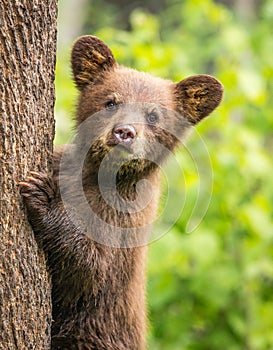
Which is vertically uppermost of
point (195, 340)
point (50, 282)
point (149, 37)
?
point (149, 37)

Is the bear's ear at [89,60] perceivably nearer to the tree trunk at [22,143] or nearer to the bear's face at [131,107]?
the bear's face at [131,107]

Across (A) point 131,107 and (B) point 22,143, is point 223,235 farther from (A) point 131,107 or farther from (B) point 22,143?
(B) point 22,143

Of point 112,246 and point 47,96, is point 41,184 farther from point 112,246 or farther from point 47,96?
point 112,246

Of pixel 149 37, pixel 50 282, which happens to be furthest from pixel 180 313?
pixel 50 282

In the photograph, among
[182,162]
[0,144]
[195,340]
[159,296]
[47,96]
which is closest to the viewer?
[0,144]

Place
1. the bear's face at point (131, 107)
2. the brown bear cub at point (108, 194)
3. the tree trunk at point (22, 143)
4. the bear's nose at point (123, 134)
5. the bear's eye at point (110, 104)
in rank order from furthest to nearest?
the bear's eye at point (110, 104), the bear's face at point (131, 107), the bear's nose at point (123, 134), the brown bear cub at point (108, 194), the tree trunk at point (22, 143)

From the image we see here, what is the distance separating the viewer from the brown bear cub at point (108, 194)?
15.7 ft

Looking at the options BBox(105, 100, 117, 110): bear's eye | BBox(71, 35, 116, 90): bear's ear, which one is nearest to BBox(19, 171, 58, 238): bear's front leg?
BBox(105, 100, 117, 110): bear's eye

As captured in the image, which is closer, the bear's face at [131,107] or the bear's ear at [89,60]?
the bear's face at [131,107]

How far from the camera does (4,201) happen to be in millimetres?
4090

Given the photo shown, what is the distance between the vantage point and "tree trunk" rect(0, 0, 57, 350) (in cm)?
405

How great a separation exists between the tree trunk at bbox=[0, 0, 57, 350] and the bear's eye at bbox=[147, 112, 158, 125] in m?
1.28

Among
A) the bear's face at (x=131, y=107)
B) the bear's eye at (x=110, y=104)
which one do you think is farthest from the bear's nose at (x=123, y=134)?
the bear's eye at (x=110, y=104)

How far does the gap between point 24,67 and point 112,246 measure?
141cm
